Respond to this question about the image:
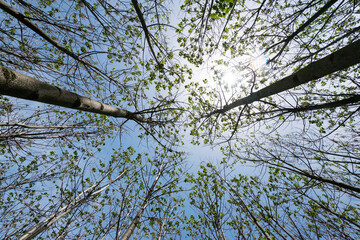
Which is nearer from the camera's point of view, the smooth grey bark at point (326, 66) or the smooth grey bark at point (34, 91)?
the smooth grey bark at point (34, 91)

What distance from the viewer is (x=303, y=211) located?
431 cm

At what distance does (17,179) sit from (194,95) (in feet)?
25.1

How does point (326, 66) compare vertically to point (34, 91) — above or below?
above

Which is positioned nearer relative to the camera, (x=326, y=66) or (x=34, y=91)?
(x=34, y=91)

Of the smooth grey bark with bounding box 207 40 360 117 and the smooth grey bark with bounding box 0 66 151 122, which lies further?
the smooth grey bark with bounding box 207 40 360 117

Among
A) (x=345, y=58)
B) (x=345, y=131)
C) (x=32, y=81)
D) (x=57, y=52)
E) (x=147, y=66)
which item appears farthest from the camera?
(x=147, y=66)

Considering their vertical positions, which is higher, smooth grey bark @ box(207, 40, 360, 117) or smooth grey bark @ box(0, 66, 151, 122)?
smooth grey bark @ box(207, 40, 360, 117)

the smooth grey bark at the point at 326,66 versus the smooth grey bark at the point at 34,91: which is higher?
the smooth grey bark at the point at 326,66

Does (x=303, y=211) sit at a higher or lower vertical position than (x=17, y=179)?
lower

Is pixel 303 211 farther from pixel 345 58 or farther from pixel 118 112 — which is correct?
pixel 118 112

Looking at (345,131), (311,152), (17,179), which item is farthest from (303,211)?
(17,179)

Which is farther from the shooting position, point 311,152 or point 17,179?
point 17,179

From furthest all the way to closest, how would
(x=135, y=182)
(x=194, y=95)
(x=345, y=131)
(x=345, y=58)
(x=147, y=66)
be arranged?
(x=135, y=182) < (x=194, y=95) < (x=147, y=66) < (x=345, y=131) < (x=345, y=58)

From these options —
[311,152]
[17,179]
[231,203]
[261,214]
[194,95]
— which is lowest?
[261,214]
